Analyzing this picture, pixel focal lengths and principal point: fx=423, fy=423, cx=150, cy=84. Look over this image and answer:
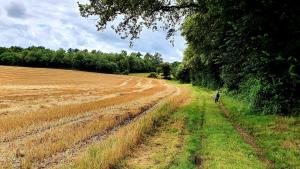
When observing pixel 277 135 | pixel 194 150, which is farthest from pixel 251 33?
pixel 194 150

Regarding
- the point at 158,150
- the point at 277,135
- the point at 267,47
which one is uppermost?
the point at 267,47

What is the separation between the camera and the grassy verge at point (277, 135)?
14116mm

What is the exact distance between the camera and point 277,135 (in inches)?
714

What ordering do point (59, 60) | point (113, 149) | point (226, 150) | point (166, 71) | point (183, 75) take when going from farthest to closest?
point (166, 71) → point (59, 60) → point (183, 75) → point (226, 150) → point (113, 149)

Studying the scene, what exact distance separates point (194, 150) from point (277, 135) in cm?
505

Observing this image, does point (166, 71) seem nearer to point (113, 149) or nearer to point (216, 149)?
point (216, 149)

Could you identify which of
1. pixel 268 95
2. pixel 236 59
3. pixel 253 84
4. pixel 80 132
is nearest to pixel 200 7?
pixel 236 59

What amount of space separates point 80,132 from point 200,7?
1674 centimetres

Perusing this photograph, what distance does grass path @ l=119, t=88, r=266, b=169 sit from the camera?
42.2 feet

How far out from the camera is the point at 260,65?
2448 cm

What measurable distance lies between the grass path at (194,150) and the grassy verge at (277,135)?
718 mm

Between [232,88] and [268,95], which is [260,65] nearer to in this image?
[268,95]

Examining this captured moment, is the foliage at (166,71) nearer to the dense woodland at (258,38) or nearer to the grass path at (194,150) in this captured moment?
the dense woodland at (258,38)

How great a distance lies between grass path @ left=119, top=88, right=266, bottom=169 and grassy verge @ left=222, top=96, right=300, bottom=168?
0.72m
